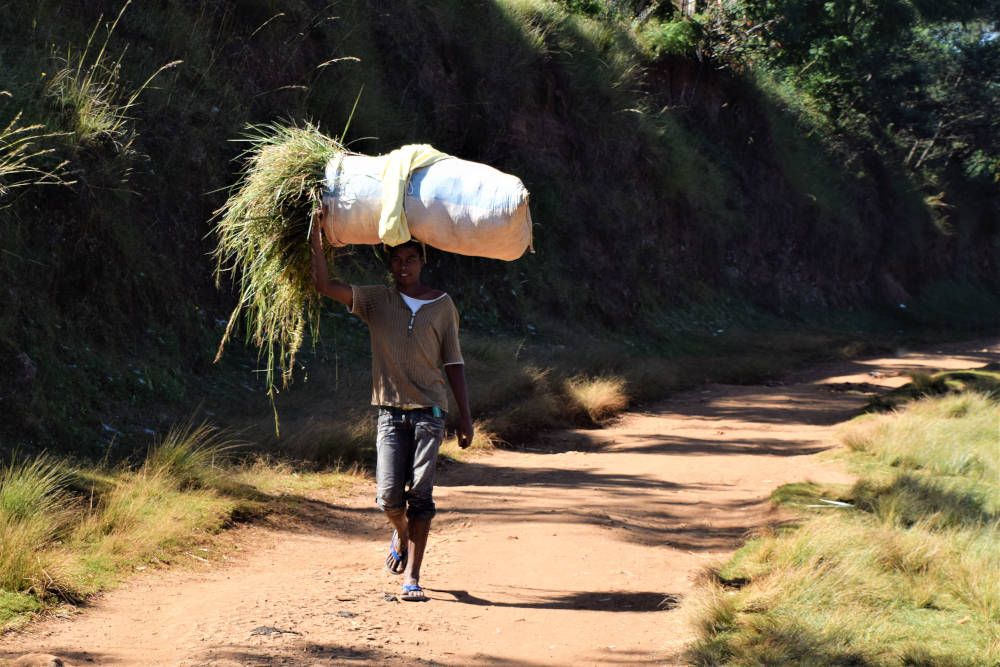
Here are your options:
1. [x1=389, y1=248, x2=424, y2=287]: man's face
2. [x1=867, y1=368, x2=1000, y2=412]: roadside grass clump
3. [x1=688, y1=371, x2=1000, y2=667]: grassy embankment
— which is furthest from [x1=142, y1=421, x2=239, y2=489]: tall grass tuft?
[x1=867, y1=368, x2=1000, y2=412]: roadside grass clump

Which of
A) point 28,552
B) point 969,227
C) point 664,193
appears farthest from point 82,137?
point 969,227

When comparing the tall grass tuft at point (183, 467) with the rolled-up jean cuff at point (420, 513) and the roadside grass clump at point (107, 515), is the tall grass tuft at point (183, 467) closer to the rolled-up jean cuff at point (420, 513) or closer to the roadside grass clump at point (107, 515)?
the roadside grass clump at point (107, 515)

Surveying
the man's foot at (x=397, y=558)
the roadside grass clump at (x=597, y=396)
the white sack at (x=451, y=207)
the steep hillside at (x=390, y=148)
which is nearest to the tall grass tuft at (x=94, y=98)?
the steep hillside at (x=390, y=148)

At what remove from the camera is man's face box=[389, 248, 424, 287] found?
5.84 metres

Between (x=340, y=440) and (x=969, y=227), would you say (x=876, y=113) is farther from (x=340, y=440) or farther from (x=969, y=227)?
(x=340, y=440)

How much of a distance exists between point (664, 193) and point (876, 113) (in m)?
16.2

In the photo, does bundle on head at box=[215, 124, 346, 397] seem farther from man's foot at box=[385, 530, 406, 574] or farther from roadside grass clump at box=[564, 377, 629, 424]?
roadside grass clump at box=[564, 377, 629, 424]

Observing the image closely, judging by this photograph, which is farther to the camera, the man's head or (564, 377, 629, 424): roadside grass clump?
(564, 377, 629, 424): roadside grass clump

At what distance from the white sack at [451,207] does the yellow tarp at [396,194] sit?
4 cm

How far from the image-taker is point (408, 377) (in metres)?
5.80

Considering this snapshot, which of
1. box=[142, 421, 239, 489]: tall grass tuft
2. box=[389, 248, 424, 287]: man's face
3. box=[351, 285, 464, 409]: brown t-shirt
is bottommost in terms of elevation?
box=[142, 421, 239, 489]: tall grass tuft

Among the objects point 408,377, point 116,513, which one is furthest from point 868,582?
→ point 116,513

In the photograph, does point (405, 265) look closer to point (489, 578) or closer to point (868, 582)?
point (489, 578)

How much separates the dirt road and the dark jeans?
0.53 m
